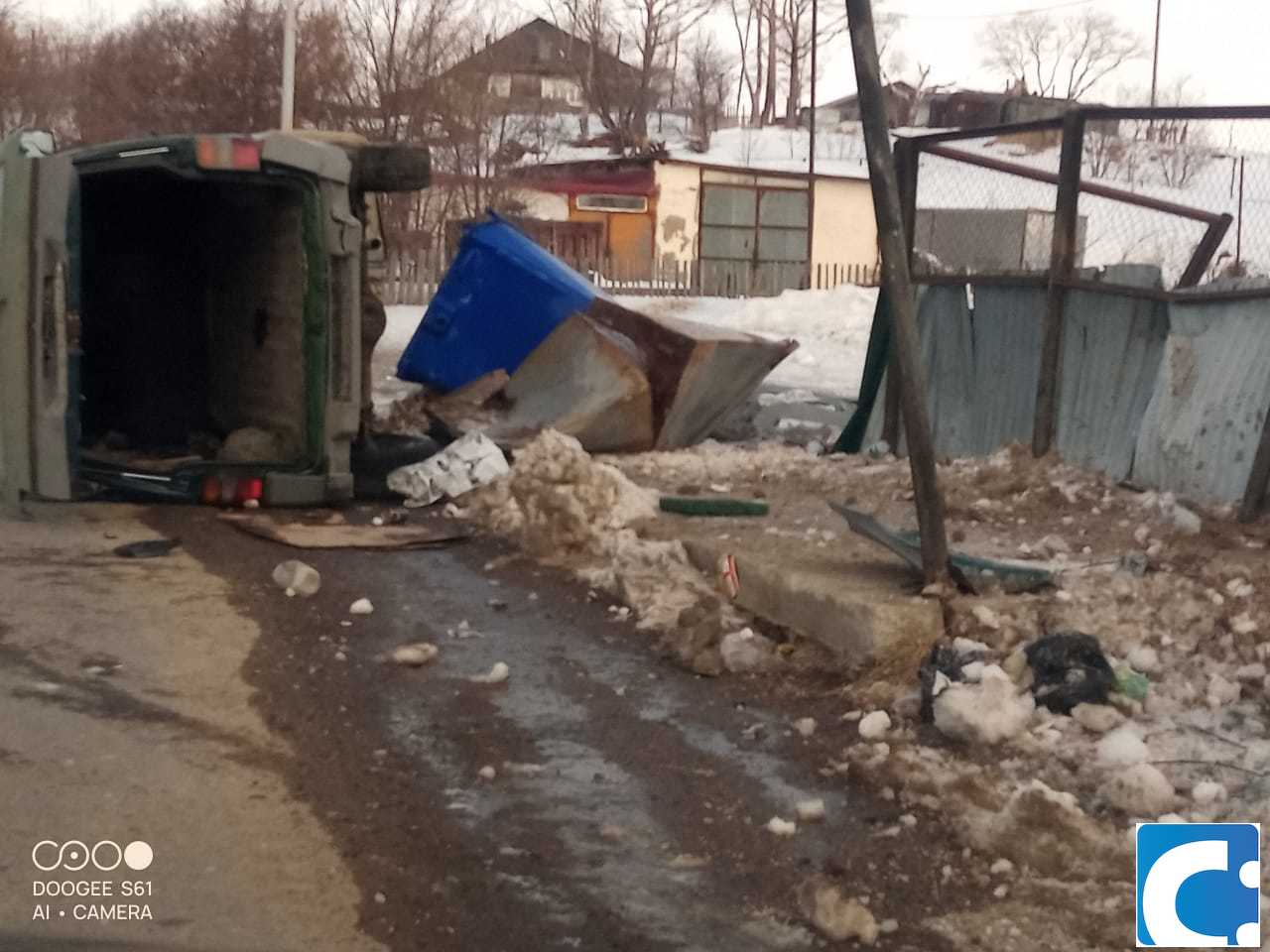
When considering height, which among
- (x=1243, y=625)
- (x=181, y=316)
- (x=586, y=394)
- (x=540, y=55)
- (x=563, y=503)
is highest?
(x=540, y=55)

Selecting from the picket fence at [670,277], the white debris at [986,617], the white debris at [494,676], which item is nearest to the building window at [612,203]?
the picket fence at [670,277]

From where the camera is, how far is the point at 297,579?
7.66m

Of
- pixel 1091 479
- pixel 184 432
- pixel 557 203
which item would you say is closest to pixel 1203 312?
pixel 1091 479

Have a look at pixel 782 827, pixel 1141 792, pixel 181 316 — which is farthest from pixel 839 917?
pixel 181 316

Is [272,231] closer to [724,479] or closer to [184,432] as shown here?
[184,432]

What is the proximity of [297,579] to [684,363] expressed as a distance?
467 cm

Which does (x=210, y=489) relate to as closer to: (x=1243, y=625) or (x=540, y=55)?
(x=1243, y=625)

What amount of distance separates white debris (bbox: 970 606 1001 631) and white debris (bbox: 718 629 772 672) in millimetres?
875

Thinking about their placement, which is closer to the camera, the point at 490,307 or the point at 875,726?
the point at 875,726

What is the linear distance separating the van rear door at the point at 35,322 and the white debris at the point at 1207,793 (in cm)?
626

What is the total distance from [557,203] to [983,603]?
36508 mm

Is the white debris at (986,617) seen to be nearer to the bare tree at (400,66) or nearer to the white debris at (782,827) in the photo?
the white debris at (782,827)

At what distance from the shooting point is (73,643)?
659 centimetres

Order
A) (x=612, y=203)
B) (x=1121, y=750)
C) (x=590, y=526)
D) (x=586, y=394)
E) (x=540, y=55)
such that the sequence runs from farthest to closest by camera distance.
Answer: (x=540, y=55), (x=612, y=203), (x=586, y=394), (x=590, y=526), (x=1121, y=750)
